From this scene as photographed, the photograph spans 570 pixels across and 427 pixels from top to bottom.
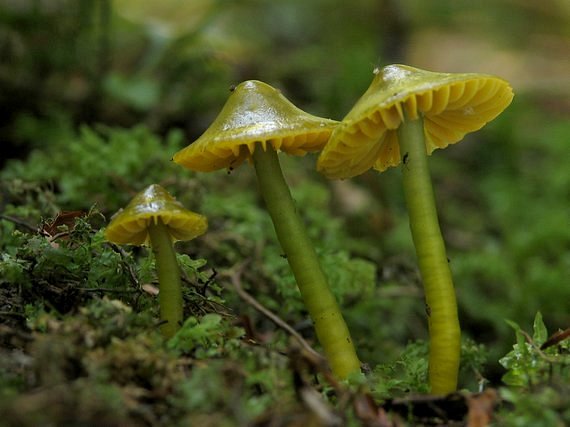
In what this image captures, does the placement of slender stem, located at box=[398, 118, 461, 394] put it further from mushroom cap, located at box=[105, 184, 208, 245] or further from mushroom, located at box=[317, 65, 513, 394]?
mushroom cap, located at box=[105, 184, 208, 245]

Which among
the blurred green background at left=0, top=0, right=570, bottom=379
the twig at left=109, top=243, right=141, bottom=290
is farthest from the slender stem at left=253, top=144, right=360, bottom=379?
the blurred green background at left=0, top=0, right=570, bottom=379

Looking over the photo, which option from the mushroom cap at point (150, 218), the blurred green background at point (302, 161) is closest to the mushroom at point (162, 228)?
the mushroom cap at point (150, 218)

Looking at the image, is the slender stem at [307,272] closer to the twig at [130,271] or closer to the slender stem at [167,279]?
the slender stem at [167,279]

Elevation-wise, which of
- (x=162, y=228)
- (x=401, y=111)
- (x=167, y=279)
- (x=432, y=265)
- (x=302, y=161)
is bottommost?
(x=432, y=265)

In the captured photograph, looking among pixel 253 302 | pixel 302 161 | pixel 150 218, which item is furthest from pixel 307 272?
pixel 302 161

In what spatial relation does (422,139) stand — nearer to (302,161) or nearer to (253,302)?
(253,302)
